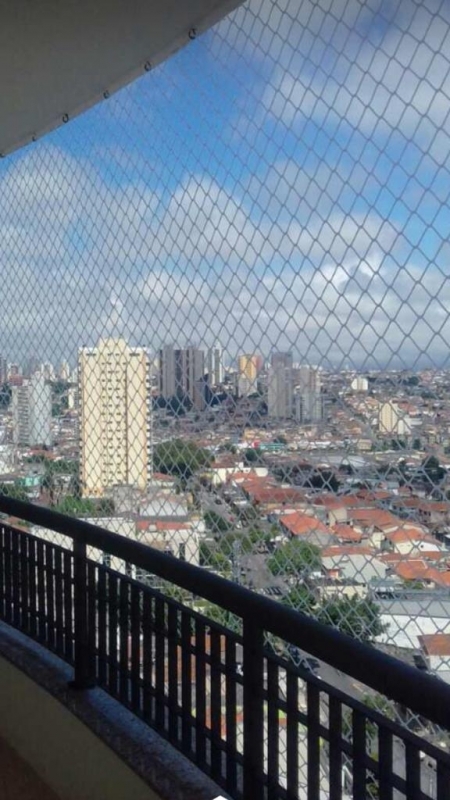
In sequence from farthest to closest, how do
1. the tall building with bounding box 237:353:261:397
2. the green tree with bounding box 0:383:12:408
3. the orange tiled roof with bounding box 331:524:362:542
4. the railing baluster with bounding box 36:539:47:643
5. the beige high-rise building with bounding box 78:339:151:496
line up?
1. the green tree with bounding box 0:383:12:408
2. the beige high-rise building with bounding box 78:339:151:496
3. the railing baluster with bounding box 36:539:47:643
4. the tall building with bounding box 237:353:261:397
5. the orange tiled roof with bounding box 331:524:362:542

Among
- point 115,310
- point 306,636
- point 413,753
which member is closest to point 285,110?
point 115,310

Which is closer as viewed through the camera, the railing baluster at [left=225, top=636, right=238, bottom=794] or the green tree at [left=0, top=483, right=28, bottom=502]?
the railing baluster at [left=225, top=636, right=238, bottom=794]

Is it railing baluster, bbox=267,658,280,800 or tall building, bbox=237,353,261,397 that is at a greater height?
tall building, bbox=237,353,261,397

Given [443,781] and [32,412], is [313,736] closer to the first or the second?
[443,781]

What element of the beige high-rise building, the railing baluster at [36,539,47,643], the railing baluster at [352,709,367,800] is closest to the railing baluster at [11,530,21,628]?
the railing baluster at [36,539,47,643]

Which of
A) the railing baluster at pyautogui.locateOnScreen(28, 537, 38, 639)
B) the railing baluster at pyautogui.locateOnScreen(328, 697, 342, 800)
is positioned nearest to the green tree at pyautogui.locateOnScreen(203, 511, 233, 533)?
the railing baluster at pyautogui.locateOnScreen(28, 537, 38, 639)

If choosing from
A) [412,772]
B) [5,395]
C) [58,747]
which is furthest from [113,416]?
[412,772]

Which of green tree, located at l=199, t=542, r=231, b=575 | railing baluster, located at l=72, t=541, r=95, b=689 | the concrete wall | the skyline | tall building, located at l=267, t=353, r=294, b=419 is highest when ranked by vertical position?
the skyline

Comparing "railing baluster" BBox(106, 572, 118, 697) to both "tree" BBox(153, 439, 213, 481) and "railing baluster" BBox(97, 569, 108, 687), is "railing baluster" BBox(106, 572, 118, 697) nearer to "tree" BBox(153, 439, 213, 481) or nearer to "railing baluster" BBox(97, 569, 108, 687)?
"railing baluster" BBox(97, 569, 108, 687)

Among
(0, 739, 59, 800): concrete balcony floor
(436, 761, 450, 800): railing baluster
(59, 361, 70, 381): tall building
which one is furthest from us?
(59, 361, 70, 381): tall building
